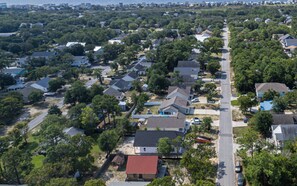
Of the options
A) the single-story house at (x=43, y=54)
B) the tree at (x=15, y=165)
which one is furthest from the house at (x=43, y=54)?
the tree at (x=15, y=165)

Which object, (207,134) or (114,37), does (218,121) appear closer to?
(207,134)

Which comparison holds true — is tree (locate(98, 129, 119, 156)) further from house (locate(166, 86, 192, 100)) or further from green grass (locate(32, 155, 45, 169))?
house (locate(166, 86, 192, 100))

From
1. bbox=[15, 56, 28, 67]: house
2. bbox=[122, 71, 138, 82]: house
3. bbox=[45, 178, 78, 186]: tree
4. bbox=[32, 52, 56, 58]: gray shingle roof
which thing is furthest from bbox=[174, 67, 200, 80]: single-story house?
bbox=[45, 178, 78, 186]: tree

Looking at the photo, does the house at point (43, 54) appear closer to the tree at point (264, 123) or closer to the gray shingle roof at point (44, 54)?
the gray shingle roof at point (44, 54)

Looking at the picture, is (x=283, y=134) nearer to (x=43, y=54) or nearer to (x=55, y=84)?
(x=55, y=84)

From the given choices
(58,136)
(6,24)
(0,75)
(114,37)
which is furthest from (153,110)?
(6,24)
